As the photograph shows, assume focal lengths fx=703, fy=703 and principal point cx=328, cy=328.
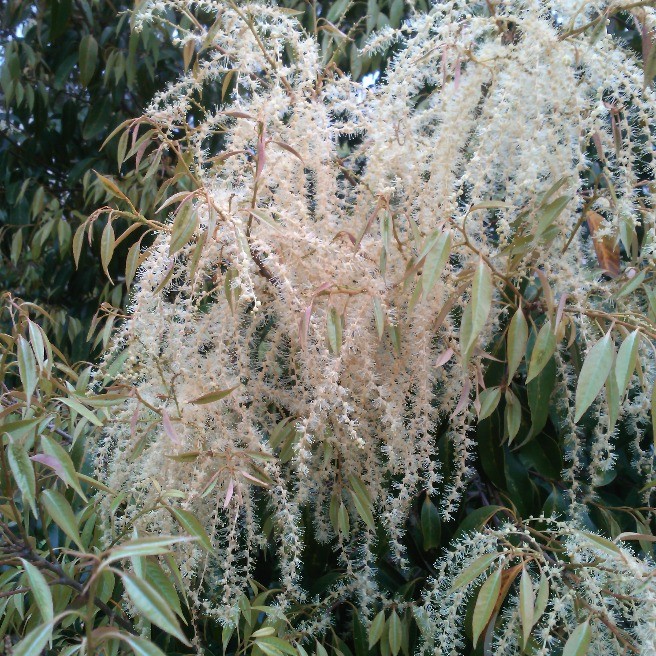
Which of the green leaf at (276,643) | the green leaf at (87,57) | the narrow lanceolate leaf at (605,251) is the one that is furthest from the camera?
the green leaf at (87,57)

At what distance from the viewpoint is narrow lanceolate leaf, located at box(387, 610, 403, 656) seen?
2.72 ft

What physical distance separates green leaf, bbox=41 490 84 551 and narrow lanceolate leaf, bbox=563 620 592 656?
461 mm

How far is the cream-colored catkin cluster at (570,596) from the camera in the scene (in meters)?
0.69

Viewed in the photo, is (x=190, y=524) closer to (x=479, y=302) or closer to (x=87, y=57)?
(x=479, y=302)

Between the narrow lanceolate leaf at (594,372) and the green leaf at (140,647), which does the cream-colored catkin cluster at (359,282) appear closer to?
the narrow lanceolate leaf at (594,372)

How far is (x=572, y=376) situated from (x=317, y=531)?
15.9 inches

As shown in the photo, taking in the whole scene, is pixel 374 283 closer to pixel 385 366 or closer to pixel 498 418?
pixel 385 366

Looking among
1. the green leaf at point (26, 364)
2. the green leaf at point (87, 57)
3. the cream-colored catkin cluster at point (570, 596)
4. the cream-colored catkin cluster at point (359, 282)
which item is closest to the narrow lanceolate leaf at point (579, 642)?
the cream-colored catkin cluster at point (570, 596)

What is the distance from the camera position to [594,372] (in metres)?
0.71

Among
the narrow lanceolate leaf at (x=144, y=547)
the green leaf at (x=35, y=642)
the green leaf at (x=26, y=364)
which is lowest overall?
the green leaf at (x=35, y=642)

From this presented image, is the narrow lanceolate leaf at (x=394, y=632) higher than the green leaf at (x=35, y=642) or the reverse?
the reverse

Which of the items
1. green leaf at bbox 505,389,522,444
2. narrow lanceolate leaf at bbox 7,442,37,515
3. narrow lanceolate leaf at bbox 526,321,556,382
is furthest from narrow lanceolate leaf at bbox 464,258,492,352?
narrow lanceolate leaf at bbox 7,442,37,515

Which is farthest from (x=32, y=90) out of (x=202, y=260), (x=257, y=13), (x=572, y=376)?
(x=572, y=376)

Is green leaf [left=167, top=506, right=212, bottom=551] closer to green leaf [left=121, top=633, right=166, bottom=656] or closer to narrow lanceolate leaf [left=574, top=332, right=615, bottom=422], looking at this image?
green leaf [left=121, top=633, right=166, bottom=656]
